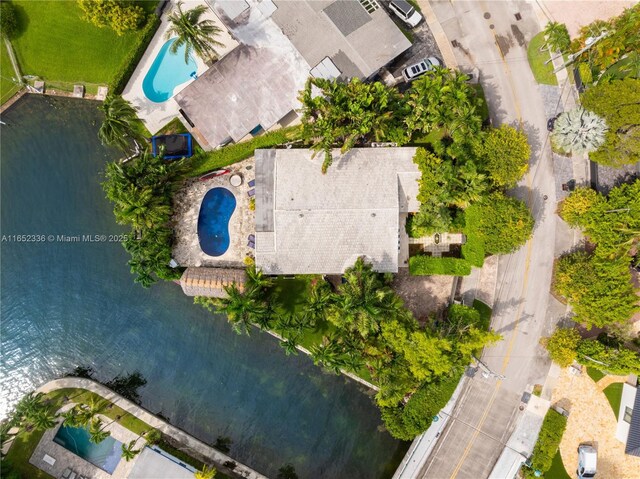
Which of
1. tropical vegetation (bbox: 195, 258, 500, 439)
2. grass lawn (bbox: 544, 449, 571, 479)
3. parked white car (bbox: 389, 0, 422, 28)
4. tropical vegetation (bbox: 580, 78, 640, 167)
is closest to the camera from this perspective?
tropical vegetation (bbox: 195, 258, 500, 439)

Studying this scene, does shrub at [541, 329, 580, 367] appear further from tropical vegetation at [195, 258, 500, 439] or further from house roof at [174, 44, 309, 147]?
house roof at [174, 44, 309, 147]

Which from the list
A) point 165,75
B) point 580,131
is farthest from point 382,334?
point 165,75

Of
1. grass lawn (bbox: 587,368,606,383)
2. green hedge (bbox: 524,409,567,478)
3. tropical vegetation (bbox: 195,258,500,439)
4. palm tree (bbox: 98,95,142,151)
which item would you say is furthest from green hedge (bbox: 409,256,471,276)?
palm tree (bbox: 98,95,142,151)

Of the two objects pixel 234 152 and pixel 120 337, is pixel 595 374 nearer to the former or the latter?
pixel 234 152

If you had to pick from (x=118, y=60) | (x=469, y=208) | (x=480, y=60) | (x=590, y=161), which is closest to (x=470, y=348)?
(x=469, y=208)

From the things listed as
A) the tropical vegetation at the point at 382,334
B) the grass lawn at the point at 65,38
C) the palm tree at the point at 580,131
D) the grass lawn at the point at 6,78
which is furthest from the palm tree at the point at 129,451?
the palm tree at the point at 580,131

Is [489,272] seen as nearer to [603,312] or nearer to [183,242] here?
[603,312]
